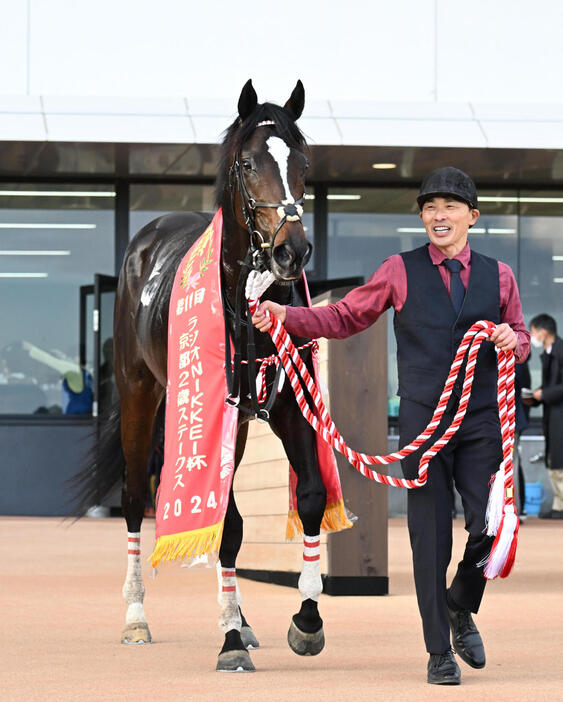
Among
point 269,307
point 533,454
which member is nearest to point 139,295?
point 269,307

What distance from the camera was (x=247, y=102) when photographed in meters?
5.19

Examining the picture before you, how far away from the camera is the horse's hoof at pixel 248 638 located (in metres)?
5.59

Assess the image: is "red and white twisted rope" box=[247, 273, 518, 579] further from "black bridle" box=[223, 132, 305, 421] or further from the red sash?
the red sash

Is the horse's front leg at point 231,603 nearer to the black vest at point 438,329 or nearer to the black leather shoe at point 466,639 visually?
the black leather shoe at point 466,639

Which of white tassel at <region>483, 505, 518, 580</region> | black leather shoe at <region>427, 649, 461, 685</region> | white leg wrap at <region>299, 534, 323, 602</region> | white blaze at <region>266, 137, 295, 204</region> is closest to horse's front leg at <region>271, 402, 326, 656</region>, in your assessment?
white leg wrap at <region>299, 534, 323, 602</region>

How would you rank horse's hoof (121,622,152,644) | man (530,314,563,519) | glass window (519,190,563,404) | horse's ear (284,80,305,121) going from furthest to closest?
1. glass window (519,190,563,404)
2. man (530,314,563,519)
3. horse's hoof (121,622,152,644)
4. horse's ear (284,80,305,121)

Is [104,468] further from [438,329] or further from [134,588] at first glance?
[438,329]

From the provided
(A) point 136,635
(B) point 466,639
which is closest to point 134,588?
(A) point 136,635

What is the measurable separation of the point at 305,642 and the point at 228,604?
35 cm

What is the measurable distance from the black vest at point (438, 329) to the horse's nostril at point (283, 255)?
50cm

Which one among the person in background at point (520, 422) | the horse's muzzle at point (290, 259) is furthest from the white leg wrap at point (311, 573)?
the person in background at point (520, 422)

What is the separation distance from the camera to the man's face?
473 cm

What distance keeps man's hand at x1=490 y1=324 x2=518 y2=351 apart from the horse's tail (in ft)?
12.7

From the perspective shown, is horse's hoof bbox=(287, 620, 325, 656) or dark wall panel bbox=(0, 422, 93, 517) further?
dark wall panel bbox=(0, 422, 93, 517)
